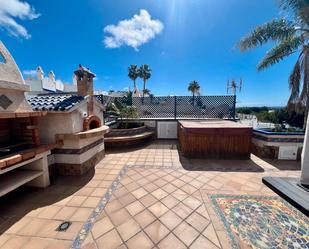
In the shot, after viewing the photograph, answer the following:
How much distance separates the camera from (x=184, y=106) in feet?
28.0

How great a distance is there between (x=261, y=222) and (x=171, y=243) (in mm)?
1549

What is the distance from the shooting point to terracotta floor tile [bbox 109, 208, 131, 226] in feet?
7.73

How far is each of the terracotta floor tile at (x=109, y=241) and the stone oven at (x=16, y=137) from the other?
206 centimetres

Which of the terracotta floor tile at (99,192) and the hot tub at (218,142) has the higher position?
the hot tub at (218,142)

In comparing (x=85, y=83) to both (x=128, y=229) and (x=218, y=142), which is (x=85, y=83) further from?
(x=218, y=142)

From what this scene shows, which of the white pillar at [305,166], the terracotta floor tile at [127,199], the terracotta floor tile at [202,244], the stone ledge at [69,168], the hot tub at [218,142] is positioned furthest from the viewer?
the hot tub at [218,142]

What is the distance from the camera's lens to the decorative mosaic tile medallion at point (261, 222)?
1968mm

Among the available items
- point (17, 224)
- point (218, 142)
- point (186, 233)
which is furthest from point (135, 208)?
point (218, 142)

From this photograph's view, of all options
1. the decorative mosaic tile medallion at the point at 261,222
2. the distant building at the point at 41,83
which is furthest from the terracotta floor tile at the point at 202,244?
the distant building at the point at 41,83

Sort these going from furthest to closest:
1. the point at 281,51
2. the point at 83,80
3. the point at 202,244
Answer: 1. the point at 281,51
2. the point at 83,80
3. the point at 202,244

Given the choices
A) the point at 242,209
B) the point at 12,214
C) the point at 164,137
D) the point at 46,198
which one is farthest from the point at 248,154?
the point at 12,214

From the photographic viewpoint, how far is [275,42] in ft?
19.1

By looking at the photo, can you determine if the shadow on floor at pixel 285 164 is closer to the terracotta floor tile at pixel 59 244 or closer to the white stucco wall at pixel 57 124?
the terracotta floor tile at pixel 59 244

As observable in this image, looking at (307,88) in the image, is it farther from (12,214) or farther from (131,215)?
(12,214)
